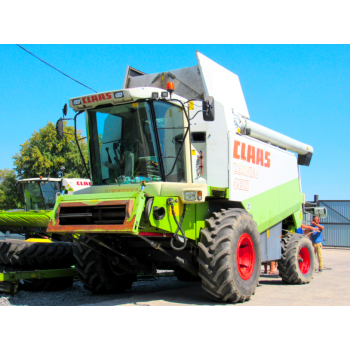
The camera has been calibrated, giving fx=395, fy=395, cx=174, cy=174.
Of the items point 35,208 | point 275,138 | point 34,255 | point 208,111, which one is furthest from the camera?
point 35,208

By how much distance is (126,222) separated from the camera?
5.66 meters

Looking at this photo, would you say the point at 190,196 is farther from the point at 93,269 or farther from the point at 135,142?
the point at 93,269

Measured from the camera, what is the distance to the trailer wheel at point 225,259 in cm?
625

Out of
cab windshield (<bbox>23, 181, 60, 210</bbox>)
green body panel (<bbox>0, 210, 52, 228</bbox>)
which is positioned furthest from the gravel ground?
cab windshield (<bbox>23, 181, 60, 210</bbox>)

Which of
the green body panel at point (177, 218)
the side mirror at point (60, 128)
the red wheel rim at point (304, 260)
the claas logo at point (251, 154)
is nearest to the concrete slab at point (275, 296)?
the red wheel rim at point (304, 260)

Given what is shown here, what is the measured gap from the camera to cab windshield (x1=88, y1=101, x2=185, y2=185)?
6523mm

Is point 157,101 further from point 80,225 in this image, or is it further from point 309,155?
point 309,155

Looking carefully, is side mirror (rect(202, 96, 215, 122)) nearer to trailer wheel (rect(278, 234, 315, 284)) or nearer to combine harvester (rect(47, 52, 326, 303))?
combine harvester (rect(47, 52, 326, 303))

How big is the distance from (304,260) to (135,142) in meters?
5.90

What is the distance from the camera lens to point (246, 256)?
7.21 m

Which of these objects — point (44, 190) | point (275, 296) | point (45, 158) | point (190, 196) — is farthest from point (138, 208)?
point (45, 158)

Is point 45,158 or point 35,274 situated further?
point 45,158

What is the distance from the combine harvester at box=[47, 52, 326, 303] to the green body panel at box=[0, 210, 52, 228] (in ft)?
20.2

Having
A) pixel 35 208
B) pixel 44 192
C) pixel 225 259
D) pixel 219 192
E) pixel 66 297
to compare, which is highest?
pixel 219 192
